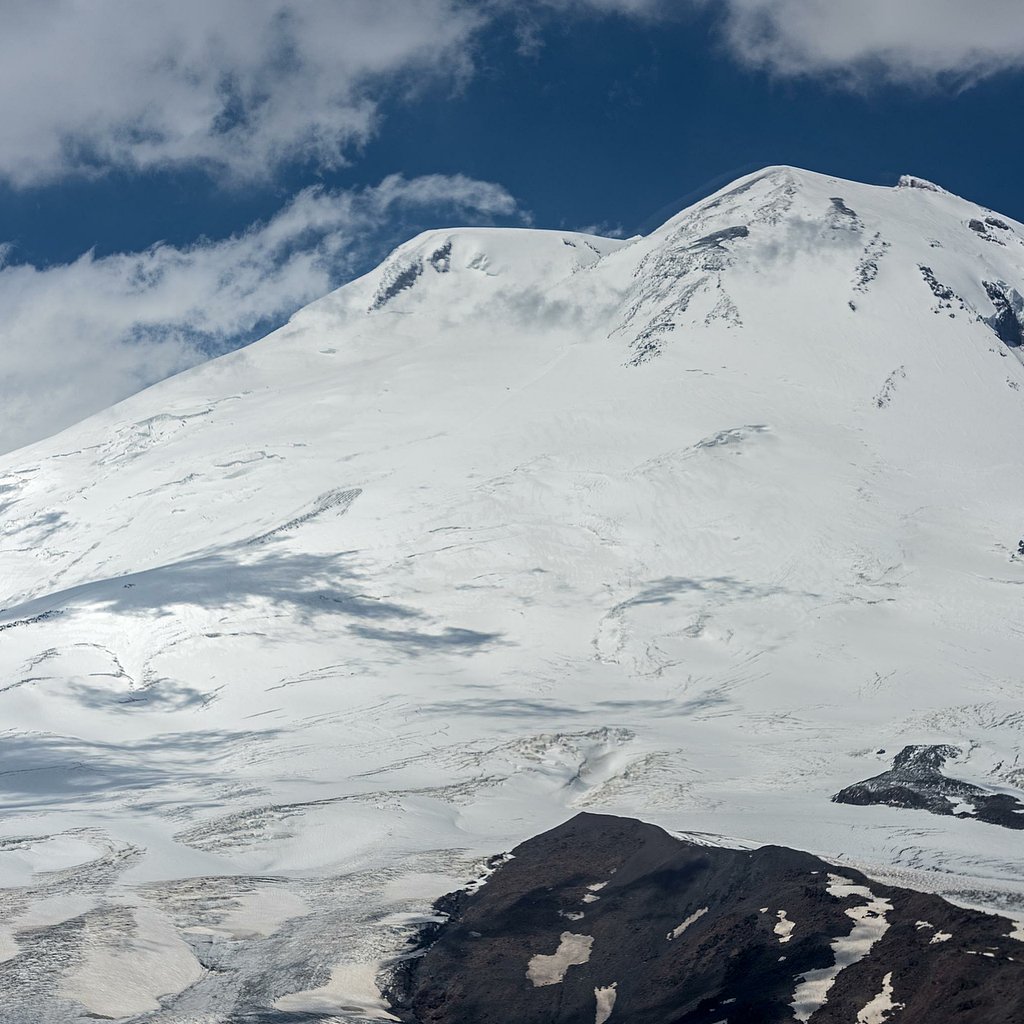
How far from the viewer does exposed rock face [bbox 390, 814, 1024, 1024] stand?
32.8 m

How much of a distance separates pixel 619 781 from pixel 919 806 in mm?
17573

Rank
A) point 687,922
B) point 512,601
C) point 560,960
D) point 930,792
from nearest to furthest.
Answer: point 560,960 → point 687,922 → point 930,792 → point 512,601

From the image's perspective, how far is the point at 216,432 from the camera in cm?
15212

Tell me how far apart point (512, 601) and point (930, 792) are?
146ft

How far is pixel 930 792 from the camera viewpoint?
61.2 m

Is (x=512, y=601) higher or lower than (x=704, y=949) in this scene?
higher

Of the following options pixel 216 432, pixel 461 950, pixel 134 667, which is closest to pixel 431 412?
pixel 216 432

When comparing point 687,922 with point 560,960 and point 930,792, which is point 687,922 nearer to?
point 560,960

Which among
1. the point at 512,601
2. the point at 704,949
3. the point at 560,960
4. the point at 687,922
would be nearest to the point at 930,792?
the point at 687,922

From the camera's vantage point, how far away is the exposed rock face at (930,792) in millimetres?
57656

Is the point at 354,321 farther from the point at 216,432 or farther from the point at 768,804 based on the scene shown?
the point at 768,804

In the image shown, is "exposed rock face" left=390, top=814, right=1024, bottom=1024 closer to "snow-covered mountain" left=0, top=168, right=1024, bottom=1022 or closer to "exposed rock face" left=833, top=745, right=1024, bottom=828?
"snow-covered mountain" left=0, top=168, right=1024, bottom=1022

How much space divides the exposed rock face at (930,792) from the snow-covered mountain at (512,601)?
911mm

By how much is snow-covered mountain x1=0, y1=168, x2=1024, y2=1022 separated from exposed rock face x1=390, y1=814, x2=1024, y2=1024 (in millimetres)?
3603
